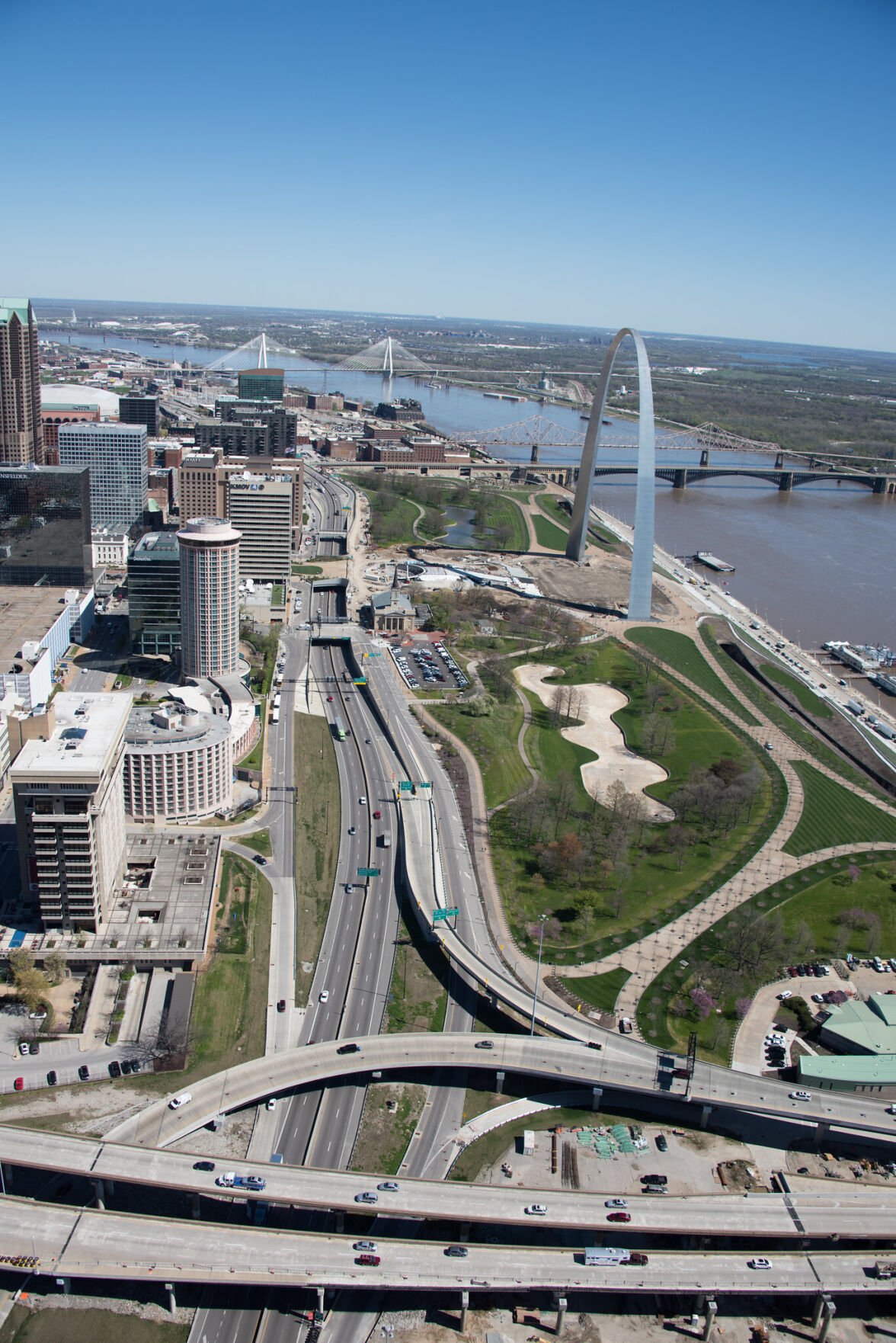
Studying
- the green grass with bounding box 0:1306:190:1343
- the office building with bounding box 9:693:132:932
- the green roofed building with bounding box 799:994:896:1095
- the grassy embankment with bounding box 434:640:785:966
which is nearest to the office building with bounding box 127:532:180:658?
the grassy embankment with bounding box 434:640:785:966

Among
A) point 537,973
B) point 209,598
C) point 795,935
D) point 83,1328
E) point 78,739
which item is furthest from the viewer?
point 209,598

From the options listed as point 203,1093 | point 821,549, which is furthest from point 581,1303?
point 821,549

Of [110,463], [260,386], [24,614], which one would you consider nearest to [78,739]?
[24,614]

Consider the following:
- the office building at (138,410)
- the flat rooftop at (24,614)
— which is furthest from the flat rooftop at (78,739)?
the office building at (138,410)

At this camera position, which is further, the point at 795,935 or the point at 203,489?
the point at 203,489

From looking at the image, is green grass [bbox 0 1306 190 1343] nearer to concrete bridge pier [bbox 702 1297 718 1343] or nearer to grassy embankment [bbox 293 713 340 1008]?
grassy embankment [bbox 293 713 340 1008]

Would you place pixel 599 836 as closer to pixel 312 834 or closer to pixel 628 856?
pixel 628 856
